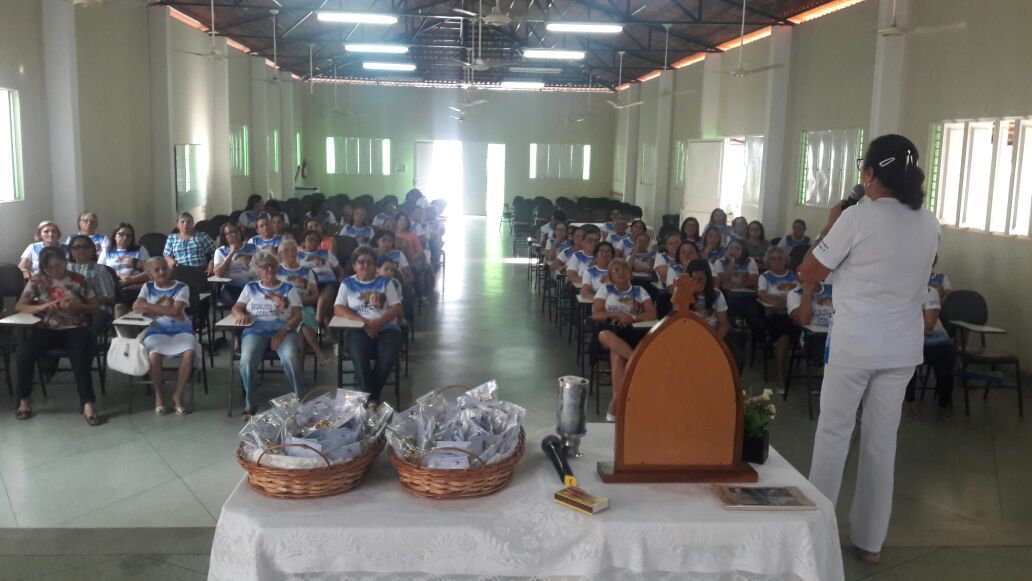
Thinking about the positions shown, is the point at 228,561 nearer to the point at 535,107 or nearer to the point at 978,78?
the point at 978,78

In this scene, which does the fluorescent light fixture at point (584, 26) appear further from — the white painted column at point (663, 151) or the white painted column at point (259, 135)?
the white painted column at point (259, 135)

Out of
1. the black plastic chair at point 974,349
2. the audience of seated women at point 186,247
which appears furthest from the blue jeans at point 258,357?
the black plastic chair at point 974,349

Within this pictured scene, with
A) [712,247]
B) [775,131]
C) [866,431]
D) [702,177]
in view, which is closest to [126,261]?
[712,247]

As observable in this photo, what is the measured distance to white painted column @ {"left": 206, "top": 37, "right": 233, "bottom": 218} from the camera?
569 inches

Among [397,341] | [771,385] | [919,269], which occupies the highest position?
[919,269]

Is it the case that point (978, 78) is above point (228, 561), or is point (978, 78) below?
above

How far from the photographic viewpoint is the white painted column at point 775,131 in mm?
12055

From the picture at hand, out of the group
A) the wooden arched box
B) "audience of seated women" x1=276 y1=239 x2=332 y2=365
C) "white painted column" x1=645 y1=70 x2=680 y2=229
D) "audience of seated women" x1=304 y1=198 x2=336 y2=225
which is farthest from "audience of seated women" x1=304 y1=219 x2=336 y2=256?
"white painted column" x1=645 y1=70 x2=680 y2=229

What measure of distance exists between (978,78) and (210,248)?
729 cm

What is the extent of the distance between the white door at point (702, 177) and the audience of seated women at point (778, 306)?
27.6 ft

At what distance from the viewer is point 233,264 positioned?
290 inches

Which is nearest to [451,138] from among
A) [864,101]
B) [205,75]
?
[205,75]

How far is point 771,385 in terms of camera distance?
258 inches

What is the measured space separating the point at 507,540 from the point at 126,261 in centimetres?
619
